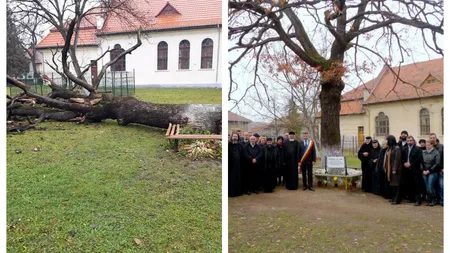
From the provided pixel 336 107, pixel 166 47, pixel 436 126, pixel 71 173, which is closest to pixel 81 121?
pixel 71 173

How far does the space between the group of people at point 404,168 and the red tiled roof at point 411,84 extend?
1.40ft

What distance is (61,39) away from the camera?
13.5ft

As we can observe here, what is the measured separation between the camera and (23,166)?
3881 mm

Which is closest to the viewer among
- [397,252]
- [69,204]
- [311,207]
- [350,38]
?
[397,252]

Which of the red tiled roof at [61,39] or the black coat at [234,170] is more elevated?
the red tiled roof at [61,39]

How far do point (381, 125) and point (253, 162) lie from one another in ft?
5.04

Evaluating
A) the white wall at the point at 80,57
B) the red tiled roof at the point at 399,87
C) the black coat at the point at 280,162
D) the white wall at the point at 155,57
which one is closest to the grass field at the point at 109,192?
the white wall at the point at 155,57

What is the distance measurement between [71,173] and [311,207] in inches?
98.5

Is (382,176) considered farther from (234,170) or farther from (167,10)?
(167,10)

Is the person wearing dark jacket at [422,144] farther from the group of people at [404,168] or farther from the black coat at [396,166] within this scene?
the black coat at [396,166]

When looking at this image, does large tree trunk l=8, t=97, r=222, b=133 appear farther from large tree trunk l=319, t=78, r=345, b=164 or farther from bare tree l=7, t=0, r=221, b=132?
large tree trunk l=319, t=78, r=345, b=164

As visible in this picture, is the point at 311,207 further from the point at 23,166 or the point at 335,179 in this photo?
the point at 23,166

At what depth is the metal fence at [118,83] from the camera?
4164 mm

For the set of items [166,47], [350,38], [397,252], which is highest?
[350,38]
